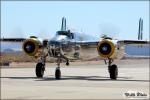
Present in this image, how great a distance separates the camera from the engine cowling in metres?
29.1

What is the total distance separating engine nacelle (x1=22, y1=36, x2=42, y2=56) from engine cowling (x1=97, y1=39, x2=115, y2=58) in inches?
162

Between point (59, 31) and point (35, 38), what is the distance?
1.96 meters

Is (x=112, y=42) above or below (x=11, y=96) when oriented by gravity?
above

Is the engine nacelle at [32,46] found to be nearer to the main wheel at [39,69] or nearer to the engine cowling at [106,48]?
the main wheel at [39,69]

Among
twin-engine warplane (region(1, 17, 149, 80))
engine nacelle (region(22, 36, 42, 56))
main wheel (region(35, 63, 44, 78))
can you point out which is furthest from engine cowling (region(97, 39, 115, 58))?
main wheel (region(35, 63, 44, 78))

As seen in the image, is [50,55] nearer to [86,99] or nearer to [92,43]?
[92,43]

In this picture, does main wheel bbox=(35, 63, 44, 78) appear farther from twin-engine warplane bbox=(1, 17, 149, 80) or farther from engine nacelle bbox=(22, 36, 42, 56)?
engine nacelle bbox=(22, 36, 42, 56)

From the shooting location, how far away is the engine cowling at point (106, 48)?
29144 millimetres

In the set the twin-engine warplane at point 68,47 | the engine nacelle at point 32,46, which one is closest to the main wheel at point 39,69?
the twin-engine warplane at point 68,47

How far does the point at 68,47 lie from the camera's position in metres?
30.0

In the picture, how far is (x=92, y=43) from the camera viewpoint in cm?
3102

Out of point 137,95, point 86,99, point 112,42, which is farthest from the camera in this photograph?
point 112,42

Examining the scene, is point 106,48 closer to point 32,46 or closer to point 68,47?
point 68,47

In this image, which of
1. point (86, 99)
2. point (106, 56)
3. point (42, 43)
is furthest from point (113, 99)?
point (42, 43)
